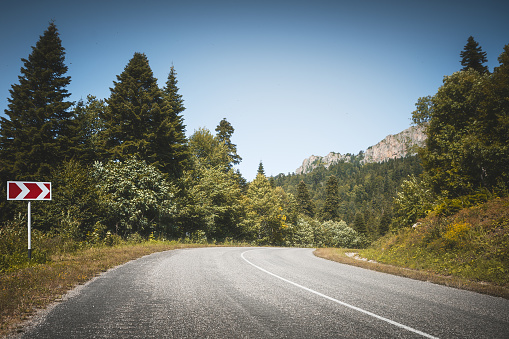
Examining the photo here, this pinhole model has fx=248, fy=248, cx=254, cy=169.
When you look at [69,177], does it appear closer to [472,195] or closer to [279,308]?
[279,308]

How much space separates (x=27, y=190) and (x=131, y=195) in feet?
34.4

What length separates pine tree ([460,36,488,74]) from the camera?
2600 centimetres

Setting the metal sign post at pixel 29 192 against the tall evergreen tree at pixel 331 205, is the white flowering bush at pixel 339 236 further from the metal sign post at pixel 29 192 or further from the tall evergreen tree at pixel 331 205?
the metal sign post at pixel 29 192

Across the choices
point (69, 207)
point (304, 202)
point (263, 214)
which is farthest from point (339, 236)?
point (69, 207)

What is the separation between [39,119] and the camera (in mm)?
20859

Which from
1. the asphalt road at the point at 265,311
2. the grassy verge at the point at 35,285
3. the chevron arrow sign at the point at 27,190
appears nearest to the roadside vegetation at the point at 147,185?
the grassy verge at the point at 35,285

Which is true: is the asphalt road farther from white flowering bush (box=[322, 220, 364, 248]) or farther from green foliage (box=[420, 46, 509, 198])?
white flowering bush (box=[322, 220, 364, 248])

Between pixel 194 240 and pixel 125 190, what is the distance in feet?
33.9

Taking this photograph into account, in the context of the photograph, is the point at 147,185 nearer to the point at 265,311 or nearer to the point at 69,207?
the point at 69,207

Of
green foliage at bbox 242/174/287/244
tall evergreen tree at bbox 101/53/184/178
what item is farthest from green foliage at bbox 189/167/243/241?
tall evergreen tree at bbox 101/53/184/178

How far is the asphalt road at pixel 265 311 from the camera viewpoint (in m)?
3.56

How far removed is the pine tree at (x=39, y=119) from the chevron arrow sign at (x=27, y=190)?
44.0 feet

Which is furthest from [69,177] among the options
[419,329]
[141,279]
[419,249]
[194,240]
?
[419,249]

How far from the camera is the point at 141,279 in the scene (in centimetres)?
692
